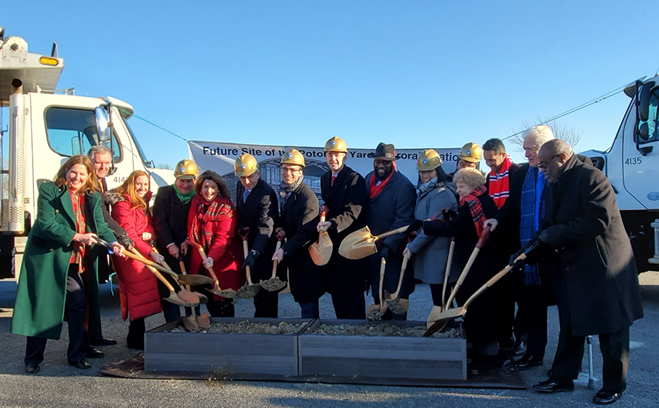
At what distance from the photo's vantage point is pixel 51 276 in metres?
4.14

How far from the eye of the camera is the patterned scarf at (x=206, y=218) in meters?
4.73

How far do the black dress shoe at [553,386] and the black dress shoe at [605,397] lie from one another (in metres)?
0.24

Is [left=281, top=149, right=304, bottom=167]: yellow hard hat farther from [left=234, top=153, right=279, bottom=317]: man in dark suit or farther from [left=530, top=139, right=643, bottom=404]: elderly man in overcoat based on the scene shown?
[left=530, top=139, right=643, bottom=404]: elderly man in overcoat

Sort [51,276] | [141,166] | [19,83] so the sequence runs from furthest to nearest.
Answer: [141,166], [19,83], [51,276]

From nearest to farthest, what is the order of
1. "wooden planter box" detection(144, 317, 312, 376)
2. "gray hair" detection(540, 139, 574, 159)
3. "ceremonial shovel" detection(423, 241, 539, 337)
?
"gray hair" detection(540, 139, 574, 159) → "ceremonial shovel" detection(423, 241, 539, 337) → "wooden planter box" detection(144, 317, 312, 376)

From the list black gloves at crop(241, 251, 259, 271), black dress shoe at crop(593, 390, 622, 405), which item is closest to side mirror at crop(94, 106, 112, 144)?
black gloves at crop(241, 251, 259, 271)

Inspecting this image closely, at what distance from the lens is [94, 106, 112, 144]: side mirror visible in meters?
6.46

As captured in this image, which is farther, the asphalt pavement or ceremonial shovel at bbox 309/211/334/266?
ceremonial shovel at bbox 309/211/334/266

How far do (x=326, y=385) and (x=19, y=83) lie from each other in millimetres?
5592

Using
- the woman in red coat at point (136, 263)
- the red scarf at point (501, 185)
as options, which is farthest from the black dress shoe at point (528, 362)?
the woman in red coat at point (136, 263)

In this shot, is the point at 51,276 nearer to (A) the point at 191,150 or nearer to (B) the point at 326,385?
(B) the point at 326,385

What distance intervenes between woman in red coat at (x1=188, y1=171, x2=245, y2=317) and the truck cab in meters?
5.43

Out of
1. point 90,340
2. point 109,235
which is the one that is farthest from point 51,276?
point 90,340

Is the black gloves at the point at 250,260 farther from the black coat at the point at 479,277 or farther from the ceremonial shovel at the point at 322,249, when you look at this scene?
the black coat at the point at 479,277
